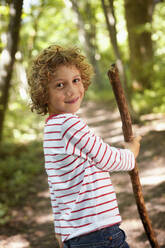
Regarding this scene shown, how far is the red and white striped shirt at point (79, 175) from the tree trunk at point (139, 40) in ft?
26.6

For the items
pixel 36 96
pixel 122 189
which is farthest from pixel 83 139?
pixel 122 189

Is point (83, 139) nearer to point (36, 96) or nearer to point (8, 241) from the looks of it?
point (36, 96)

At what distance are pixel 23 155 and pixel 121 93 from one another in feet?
18.8

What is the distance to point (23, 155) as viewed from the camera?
24.6 feet

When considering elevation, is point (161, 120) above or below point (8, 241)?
above

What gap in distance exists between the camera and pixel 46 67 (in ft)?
6.13

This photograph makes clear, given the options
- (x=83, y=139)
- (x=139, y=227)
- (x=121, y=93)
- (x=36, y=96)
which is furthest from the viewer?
(x=139, y=227)

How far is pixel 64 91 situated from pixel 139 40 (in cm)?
936

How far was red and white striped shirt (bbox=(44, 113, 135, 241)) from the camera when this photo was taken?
1.68m

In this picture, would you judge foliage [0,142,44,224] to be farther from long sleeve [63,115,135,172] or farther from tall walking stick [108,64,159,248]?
long sleeve [63,115,135,172]

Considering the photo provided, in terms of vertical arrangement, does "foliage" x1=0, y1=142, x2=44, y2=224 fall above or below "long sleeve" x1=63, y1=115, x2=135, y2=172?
below

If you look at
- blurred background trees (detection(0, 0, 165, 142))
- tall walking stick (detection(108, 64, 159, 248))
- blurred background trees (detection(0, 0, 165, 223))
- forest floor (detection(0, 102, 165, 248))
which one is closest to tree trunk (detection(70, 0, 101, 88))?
blurred background trees (detection(0, 0, 165, 142))

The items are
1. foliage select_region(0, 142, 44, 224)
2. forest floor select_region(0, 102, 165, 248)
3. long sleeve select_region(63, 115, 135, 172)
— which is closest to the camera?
long sleeve select_region(63, 115, 135, 172)

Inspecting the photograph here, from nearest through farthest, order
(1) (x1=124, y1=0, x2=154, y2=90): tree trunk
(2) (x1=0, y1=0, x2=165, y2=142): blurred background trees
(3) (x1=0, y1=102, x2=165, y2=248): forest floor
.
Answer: (3) (x1=0, y1=102, x2=165, y2=248): forest floor < (2) (x1=0, y1=0, x2=165, y2=142): blurred background trees < (1) (x1=124, y1=0, x2=154, y2=90): tree trunk
